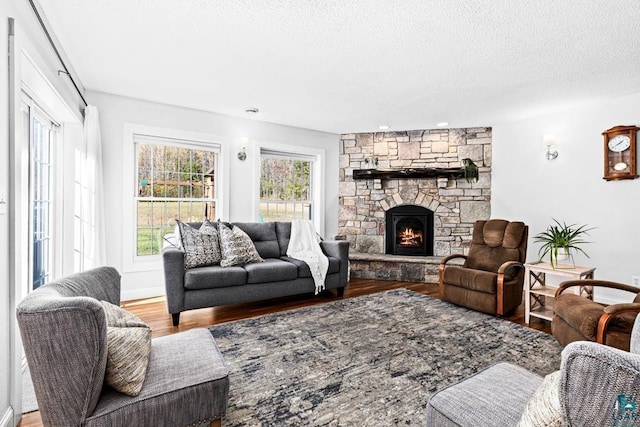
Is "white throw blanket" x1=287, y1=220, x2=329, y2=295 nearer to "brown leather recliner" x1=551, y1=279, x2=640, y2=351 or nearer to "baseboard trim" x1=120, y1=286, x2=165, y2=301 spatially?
"baseboard trim" x1=120, y1=286, x2=165, y2=301

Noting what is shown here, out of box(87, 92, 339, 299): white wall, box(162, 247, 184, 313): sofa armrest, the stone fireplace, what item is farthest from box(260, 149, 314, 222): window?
box(162, 247, 184, 313): sofa armrest

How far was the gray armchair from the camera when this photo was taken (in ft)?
4.00

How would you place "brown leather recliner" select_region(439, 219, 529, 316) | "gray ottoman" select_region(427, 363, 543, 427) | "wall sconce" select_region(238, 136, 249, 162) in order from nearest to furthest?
"gray ottoman" select_region(427, 363, 543, 427), "brown leather recliner" select_region(439, 219, 529, 316), "wall sconce" select_region(238, 136, 249, 162)

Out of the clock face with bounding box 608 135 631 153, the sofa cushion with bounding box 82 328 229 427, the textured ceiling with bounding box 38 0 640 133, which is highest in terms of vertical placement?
the textured ceiling with bounding box 38 0 640 133

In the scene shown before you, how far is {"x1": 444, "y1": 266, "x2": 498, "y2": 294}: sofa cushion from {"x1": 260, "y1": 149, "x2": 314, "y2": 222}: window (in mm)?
2680

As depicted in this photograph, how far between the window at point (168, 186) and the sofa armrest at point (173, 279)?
1.34m

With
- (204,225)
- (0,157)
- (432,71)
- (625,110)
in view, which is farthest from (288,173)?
(625,110)

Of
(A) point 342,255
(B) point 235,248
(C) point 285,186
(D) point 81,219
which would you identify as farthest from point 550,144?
(D) point 81,219

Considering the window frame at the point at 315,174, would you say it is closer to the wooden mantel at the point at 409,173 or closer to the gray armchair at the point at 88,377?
the wooden mantel at the point at 409,173

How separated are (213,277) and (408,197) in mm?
3576

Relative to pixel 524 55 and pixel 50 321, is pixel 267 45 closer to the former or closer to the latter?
pixel 524 55

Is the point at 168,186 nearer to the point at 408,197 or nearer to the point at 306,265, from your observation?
the point at 306,265

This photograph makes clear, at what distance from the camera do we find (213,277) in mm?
3434

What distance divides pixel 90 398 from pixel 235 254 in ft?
8.29
